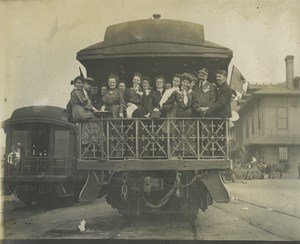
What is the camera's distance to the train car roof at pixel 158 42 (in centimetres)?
600

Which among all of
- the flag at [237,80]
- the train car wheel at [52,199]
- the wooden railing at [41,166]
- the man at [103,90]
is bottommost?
the train car wheel at [52,199]

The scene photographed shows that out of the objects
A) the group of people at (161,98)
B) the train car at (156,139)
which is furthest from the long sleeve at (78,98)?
the train car at (156,139)

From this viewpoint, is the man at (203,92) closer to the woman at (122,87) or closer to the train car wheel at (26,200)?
the woman at (122,87)

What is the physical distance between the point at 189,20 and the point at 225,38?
25.1 inches

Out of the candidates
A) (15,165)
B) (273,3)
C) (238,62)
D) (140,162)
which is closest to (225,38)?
(238,62)

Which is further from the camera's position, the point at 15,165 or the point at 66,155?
the point at 66,155

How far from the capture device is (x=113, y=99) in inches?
244

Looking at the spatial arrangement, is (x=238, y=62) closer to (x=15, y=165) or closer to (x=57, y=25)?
(x=57, y=25)

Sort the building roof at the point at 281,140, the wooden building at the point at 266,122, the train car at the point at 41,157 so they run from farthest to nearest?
the wooden building at the point at 266,122
the train car at the point at 41,157
the building roof at the point at 281,140

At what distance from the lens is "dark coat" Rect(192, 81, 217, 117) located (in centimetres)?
610

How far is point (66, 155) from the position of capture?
8469 millimetres

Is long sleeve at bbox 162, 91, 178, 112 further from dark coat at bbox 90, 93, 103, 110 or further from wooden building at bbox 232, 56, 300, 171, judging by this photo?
wooden building at bbox 232, 56, 300, 171

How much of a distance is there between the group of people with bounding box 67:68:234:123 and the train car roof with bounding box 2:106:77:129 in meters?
1.37

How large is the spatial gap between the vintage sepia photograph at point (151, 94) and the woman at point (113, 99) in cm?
2
